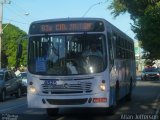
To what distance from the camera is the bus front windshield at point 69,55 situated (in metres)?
15.2

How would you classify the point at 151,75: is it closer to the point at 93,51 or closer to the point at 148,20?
the point at 148,20

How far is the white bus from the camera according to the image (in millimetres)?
15062

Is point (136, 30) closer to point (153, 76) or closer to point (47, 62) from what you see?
point (47, 62)

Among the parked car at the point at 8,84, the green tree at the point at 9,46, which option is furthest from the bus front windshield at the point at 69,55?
the green tree at the point at 9,46

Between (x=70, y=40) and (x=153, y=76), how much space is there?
45.0 meters

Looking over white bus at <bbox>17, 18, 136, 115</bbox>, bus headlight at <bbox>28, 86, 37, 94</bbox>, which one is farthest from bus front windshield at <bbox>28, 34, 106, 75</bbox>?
bus headlight at <bbox>28, 86, 37, 94</bbox>

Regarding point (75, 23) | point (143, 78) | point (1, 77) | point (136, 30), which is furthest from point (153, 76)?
point (75, 23)

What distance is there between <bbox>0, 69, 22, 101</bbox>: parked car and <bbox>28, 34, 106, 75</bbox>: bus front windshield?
1231 cm

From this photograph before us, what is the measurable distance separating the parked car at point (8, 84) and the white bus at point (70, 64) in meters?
12.2

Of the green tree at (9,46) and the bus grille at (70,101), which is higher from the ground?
the green tree at (9,46)

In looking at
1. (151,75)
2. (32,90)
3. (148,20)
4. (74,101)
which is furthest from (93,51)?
(151,75)

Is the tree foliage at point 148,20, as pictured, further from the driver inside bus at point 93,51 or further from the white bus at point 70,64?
the driver inside bus at point 93,51

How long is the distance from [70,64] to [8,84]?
1400 cm

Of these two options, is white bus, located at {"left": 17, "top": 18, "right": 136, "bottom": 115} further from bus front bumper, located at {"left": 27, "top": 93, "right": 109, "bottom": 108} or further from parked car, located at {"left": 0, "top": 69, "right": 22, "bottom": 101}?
parked car, located at {"left": 0, "top": 69, "right": 22, "bottom": 101}
